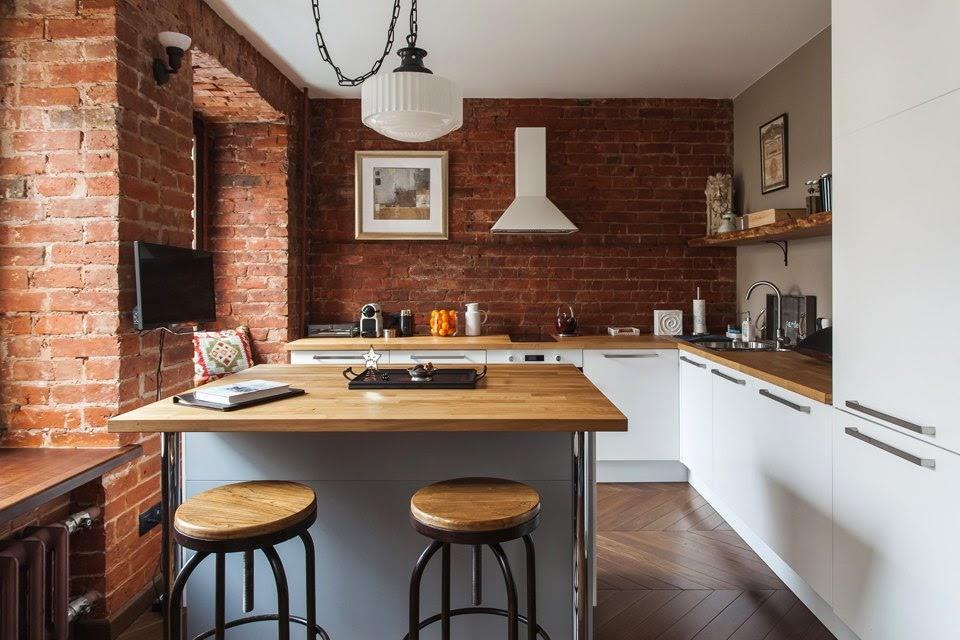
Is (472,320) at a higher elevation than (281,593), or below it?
higher

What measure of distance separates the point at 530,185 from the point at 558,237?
454 mm

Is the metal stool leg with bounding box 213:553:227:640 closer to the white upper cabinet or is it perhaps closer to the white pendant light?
the white pendant light

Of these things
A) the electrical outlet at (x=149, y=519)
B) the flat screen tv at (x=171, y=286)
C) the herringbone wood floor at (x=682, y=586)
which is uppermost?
the flat screen tv at (x=171, y=286)

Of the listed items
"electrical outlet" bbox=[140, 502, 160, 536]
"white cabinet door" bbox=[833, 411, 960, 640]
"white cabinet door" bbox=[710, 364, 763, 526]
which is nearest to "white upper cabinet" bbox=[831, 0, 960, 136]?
"white cabinet door" bbox=[833, 411, 960, 640]

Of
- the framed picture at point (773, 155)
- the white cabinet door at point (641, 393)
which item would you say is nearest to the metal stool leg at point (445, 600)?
the white cabinet door at point (641, 393)

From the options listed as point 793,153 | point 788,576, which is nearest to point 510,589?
point 788,576

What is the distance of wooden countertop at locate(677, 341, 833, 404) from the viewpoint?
7.65 ft

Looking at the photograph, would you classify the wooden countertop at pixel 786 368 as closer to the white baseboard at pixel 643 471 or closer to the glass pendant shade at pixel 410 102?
the white baseboard at pixel 643 471

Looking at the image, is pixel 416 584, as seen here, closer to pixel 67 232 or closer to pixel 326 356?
pixel 67 232

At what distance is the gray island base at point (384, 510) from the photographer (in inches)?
80.7

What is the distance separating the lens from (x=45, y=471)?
1.99 metres

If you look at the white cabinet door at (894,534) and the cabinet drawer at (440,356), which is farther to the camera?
the cabinet drawer at (440,356)

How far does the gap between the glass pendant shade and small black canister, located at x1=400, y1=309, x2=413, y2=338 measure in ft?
7.95

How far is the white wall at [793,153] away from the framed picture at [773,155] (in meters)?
0.04
